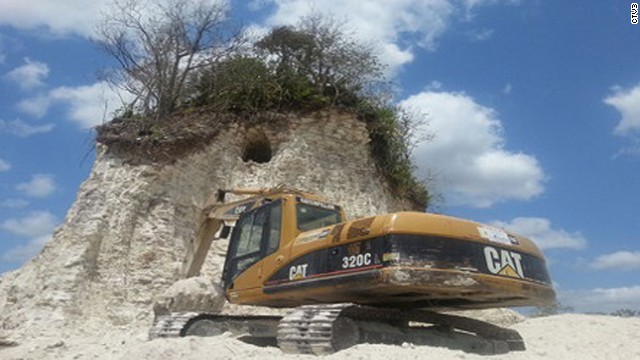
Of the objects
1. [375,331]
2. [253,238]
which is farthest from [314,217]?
[375,331]

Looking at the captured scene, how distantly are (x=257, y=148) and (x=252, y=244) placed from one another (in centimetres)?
837

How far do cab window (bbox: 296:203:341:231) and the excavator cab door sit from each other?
0.96 feet

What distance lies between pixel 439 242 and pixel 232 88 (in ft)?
36.0

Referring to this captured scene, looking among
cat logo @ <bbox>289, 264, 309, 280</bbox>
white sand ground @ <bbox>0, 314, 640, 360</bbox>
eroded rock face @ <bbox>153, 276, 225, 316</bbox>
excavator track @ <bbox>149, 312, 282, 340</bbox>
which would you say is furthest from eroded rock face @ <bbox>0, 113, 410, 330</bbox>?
cat logo @ <bbox>289, 264, 309, 280</bbox>

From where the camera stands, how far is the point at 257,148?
17.2 meters

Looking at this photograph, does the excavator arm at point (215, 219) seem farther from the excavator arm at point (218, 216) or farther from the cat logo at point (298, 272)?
the cat logo at point (298, 272)

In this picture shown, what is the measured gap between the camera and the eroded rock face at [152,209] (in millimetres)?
12562

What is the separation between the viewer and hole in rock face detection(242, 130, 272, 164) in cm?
1673

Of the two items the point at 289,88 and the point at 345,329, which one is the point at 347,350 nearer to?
the point at 345,329

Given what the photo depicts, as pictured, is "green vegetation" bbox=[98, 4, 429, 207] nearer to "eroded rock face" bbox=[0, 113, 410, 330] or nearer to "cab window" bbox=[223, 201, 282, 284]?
"eroded rock face" bbox=[0, 113, 410, 330]

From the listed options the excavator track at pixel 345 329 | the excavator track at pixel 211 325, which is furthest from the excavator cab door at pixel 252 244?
the excavator track at pixel 345 329

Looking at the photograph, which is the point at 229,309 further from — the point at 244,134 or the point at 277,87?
the point at 277,87

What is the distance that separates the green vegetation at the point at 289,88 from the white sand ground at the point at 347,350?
237 inches

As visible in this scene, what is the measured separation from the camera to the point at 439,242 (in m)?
7.01
